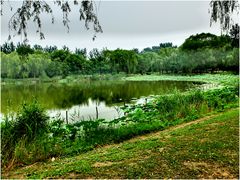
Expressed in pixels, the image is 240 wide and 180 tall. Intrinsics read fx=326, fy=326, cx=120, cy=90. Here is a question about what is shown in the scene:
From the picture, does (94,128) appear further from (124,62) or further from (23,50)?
(124,62)

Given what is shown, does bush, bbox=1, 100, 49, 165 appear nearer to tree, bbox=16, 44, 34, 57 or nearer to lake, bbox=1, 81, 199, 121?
lake, bbox=1, 81, 199, 121

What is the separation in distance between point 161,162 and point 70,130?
407 centimetres

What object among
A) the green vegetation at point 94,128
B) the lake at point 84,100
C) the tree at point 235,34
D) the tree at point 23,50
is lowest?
the lake at point 84,100

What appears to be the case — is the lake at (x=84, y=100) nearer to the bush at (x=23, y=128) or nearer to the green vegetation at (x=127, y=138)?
the bush at (x=23, y=128)

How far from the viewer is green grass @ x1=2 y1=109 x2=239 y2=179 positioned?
15.4 feet

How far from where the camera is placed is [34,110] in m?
7.23

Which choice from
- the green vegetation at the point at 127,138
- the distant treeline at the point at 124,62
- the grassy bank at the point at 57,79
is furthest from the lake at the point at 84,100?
the grassy bank at the point at 57,79

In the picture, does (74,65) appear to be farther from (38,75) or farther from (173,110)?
(173,110)

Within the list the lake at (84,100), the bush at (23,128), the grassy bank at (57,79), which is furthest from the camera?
the grassy bank at (57,79)

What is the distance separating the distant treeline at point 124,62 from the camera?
174ft

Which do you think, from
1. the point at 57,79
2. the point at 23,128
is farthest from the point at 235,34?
the point at 57,79

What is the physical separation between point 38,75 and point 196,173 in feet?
198

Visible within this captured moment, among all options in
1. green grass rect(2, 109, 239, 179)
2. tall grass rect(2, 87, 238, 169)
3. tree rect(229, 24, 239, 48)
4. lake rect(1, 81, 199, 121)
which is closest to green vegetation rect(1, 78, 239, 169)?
tall grass rect(2, 87, 238, 169)

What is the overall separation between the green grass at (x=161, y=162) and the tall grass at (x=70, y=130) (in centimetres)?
47
